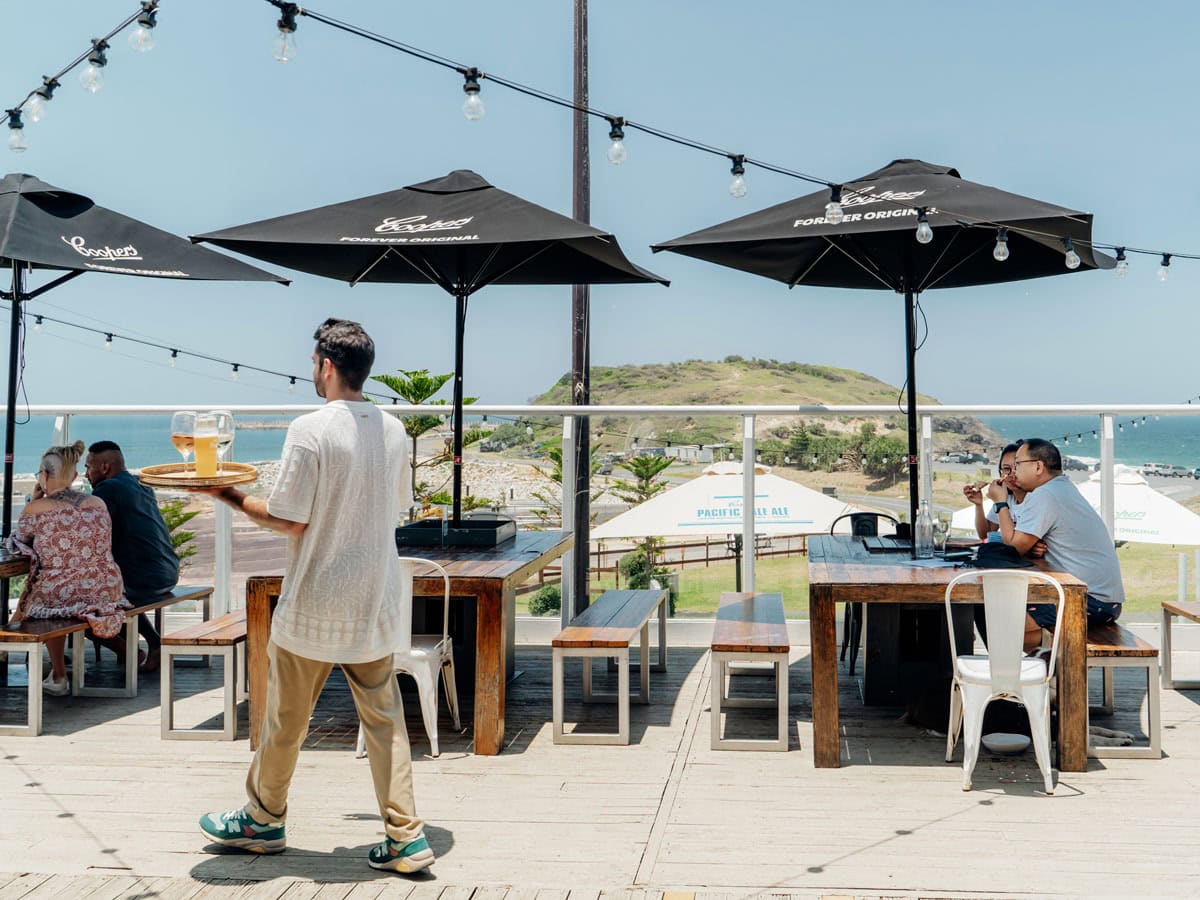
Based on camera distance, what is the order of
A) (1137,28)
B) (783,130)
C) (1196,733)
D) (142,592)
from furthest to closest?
1. (783,130)
2. (1137,28)
3. (142,592)
4. (1196,733)

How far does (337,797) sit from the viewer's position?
379 centimetres

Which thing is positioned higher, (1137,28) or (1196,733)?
(1137,28)

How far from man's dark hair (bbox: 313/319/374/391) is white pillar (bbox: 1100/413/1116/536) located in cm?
448

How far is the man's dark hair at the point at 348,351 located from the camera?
10.0ft

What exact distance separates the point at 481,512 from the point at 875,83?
244 ft

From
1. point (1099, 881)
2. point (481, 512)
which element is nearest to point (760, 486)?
point (481, 512)

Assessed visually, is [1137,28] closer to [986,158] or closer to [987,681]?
[986,158]

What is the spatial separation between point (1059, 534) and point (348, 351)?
9.53ft

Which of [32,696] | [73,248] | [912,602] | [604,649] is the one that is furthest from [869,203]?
[32,696]

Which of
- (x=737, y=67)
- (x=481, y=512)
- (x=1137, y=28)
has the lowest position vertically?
(x=481, y=512)

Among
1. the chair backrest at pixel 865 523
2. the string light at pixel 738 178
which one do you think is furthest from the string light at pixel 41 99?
the chair backrest at pixel 865 523

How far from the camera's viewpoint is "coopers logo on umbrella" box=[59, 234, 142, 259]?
17.0ft

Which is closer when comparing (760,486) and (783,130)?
(760,486)

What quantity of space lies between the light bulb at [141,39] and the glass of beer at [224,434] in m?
1.63
